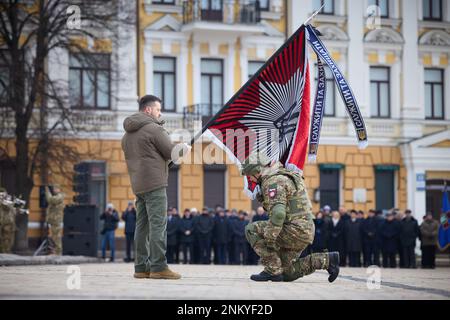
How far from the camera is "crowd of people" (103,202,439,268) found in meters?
28.4

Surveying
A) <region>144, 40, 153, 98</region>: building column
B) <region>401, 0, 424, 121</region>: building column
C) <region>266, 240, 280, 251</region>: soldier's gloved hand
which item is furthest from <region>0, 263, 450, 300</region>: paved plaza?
<region>401, 0, 424, 121</region>: building column

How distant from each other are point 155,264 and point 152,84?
2548cm

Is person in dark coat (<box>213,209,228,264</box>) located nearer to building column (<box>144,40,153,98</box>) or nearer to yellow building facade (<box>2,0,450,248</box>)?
yellow building facade (<box>2,0,450,248</box>)

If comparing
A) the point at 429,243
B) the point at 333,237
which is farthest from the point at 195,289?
the point at 429,243

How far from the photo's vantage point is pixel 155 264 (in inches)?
456

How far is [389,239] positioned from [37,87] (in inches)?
463

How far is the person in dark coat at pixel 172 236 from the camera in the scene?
28.5 m

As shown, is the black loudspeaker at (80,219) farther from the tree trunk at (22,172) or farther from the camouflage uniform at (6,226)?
the tree trunk at (22,172)

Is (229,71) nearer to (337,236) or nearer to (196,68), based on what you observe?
(196,68)

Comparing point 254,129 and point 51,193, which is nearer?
point 254,129

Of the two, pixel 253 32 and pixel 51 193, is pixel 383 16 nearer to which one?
pixel 253 32

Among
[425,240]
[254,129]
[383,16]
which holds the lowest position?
[425,240]

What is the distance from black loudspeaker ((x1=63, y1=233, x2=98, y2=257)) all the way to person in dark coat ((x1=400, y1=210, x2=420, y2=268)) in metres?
9.02
